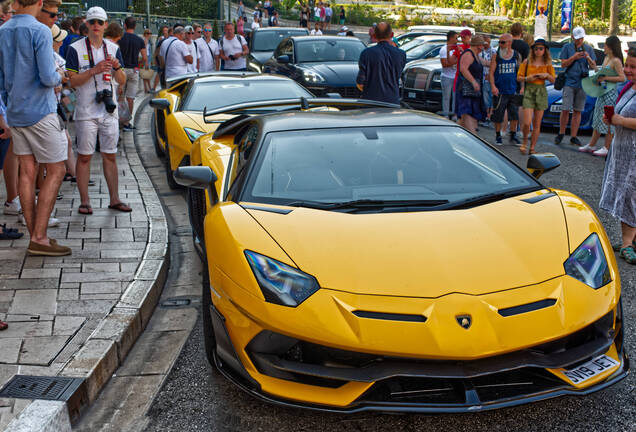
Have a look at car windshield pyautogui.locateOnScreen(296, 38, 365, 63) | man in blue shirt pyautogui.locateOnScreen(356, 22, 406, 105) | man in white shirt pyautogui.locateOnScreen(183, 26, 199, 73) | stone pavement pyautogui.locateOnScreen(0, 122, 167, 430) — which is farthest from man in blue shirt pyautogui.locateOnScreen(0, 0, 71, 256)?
car windshield pyautogui.locateOnScreen(296, 38, 365, 63)

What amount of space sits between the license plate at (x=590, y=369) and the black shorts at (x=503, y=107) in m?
8.52

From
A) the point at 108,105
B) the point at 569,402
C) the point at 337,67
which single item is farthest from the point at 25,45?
the point at 337,67

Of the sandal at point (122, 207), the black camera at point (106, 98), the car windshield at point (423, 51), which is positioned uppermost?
the car windshield at point (423, 51)

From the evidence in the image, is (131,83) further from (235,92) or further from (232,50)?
(235,92)

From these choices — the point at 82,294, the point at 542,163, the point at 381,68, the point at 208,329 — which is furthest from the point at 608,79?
the point at 208,329

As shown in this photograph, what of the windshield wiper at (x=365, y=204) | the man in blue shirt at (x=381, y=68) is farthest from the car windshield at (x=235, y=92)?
the windshield wiper at (x=365, y=204)

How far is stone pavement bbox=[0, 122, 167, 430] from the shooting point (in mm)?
3748

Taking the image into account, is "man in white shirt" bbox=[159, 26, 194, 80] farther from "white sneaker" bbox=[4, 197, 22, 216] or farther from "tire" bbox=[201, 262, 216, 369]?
"tire" bbox=[201, 262, 216, 369]

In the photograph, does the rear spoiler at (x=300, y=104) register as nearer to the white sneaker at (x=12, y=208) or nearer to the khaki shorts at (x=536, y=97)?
the white sneaker at (x=12, y=208)

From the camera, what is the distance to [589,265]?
Answer: 3.37 m

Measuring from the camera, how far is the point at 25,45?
519 centimetres

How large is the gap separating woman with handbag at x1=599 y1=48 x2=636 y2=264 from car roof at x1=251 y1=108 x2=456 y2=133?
186cm

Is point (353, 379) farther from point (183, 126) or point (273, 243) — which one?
point (183, 126)

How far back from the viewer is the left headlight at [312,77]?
13031 mm
